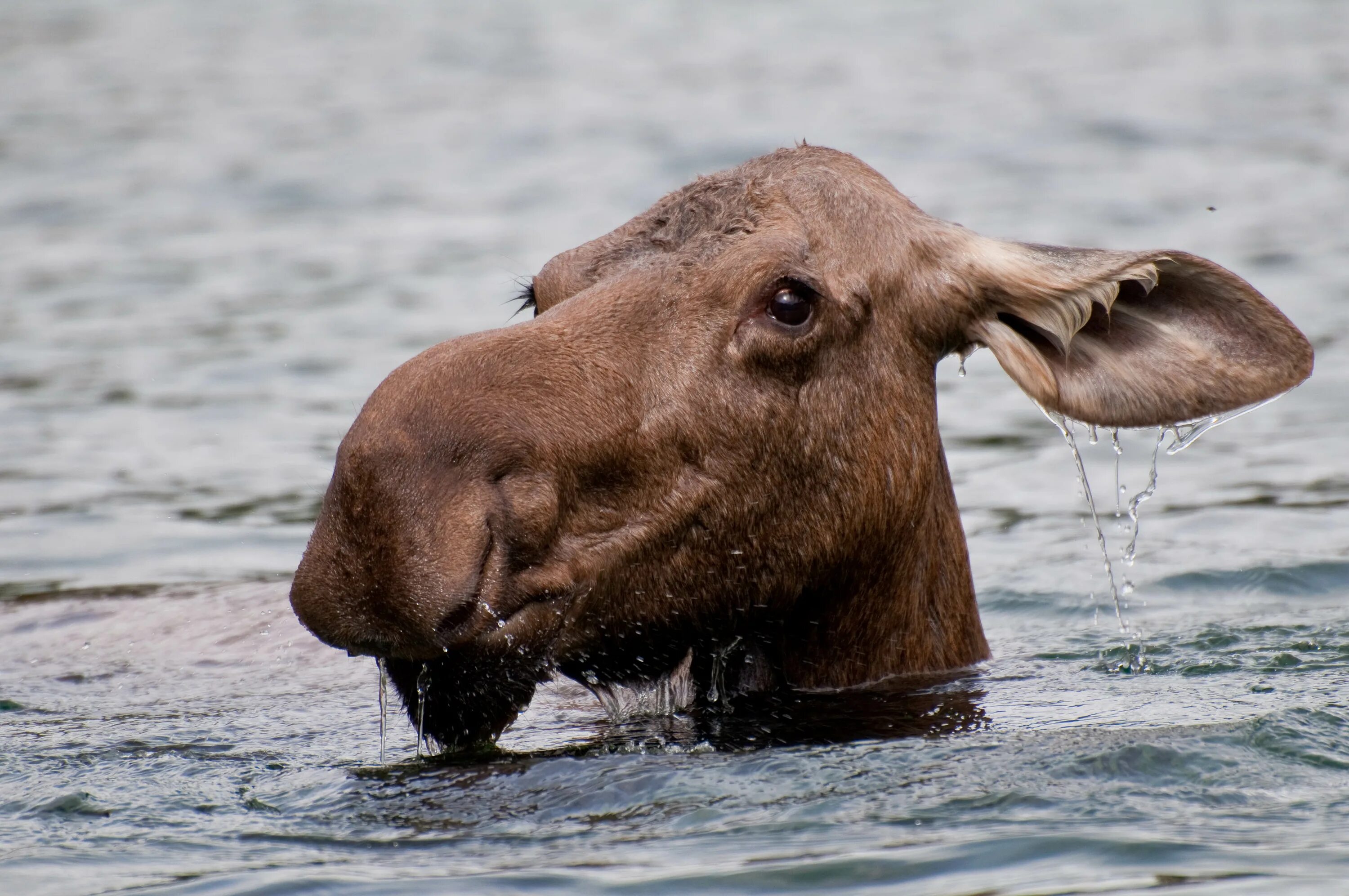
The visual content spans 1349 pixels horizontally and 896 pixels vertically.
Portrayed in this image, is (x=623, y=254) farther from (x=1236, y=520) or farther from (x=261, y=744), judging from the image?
(x=1236, y=520)

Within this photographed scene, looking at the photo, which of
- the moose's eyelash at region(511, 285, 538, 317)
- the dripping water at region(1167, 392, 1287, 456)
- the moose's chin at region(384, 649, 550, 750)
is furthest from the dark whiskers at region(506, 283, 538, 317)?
the dripping water at region(1167, 392, 1287, 456)

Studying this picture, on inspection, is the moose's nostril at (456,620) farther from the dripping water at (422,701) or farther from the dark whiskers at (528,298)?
the dark whiskers at (528,298)

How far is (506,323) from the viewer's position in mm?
13109

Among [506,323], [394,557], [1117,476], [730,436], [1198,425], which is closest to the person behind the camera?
[394,557]

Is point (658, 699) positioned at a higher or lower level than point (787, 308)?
lower

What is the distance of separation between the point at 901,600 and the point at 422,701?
1.48 m

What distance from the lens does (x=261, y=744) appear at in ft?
19.5

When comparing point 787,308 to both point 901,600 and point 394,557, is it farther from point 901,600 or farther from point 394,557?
point 394,557

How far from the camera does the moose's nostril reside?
461 centimetres

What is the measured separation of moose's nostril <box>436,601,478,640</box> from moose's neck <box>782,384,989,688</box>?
121 cm

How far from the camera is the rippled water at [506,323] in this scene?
480cm

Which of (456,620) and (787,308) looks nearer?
(456,620)

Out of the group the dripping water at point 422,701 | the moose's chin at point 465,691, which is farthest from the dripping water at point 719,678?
the dripping water at point 422,701

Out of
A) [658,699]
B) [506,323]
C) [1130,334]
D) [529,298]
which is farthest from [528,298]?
[506,323]
